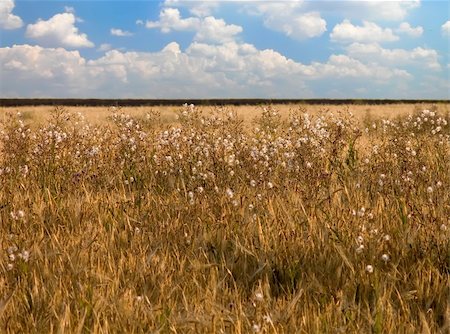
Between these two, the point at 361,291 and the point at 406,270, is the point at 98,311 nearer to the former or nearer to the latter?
the point at 361,291

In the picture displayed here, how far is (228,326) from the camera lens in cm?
219

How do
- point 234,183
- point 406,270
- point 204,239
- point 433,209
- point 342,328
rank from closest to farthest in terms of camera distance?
point 342,328 < point 406,270 < point 204,239 < point 433,209 < point 234,183

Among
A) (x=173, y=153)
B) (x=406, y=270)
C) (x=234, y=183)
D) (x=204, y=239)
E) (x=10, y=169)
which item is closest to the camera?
(x=406, y=270)

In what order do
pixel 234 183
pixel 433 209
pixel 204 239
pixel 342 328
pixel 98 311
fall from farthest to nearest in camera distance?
pixel 234 183 → pixel 433 209 → pixel 204 239 → pixel 98 311 → pixel 342 328

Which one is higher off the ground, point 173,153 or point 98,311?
point 173,153

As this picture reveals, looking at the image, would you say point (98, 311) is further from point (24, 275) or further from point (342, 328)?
point (342, 328)

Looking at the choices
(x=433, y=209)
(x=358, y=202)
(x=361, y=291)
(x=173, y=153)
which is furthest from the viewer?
(x=173, y=153)

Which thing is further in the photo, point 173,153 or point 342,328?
point 173,153

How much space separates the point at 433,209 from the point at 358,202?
22.4 inches

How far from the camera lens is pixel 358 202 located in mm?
4027

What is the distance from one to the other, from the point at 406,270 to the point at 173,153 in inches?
140

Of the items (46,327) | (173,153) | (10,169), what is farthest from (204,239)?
(10,169)

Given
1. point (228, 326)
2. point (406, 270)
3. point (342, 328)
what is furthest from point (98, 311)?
point (406, 270)

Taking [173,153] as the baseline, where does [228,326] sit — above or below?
below
